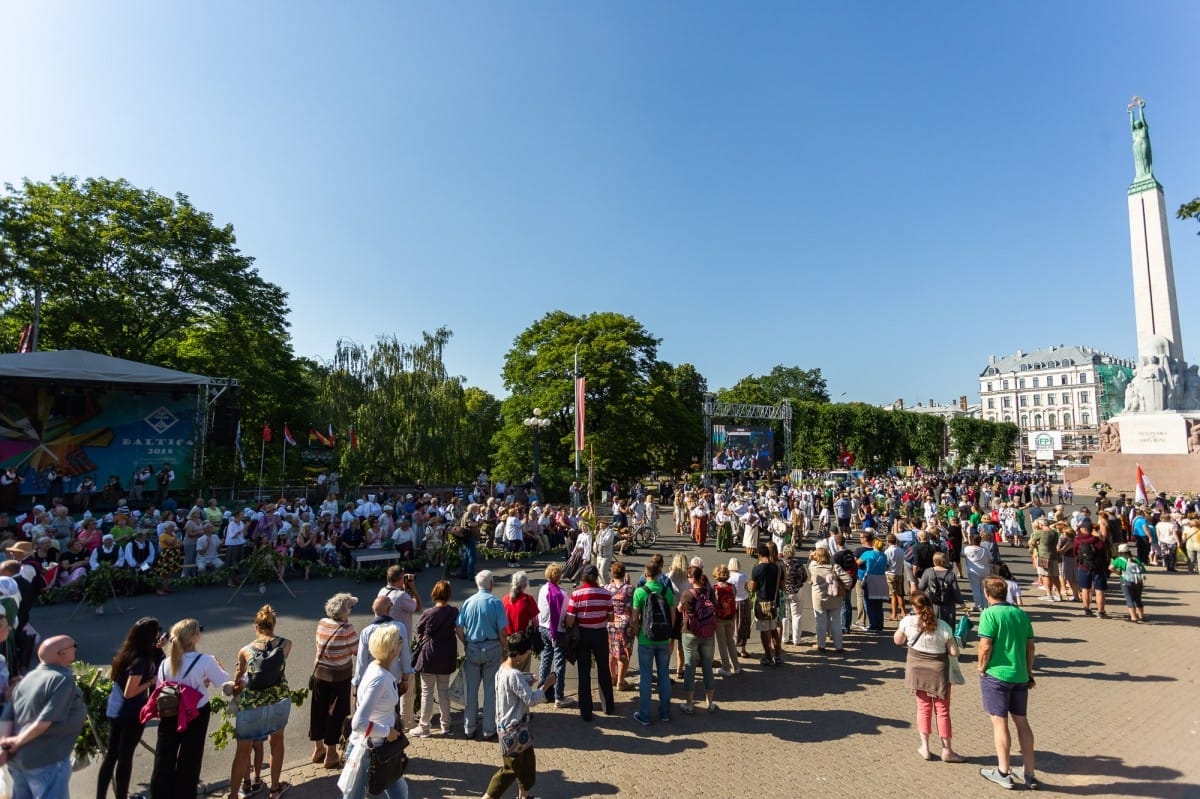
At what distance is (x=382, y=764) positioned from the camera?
151 inches

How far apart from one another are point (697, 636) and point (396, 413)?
24.8 metres

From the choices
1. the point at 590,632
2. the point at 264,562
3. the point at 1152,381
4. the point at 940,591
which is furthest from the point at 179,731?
the point at 1152,381

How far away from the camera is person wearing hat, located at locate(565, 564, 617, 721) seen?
631cm

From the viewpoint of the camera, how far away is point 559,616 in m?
6.77

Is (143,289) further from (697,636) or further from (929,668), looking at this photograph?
(929,668)

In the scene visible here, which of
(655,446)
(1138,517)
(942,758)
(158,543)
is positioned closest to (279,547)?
(158,543)

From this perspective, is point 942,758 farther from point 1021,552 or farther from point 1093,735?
point 1021,552

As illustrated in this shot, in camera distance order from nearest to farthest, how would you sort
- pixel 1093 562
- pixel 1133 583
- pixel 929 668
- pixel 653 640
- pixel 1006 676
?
pixel 1006 676, pixel 929 668, pixel 653 640, pixel 1133 583, pixel 1093 562

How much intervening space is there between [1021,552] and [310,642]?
19940mm

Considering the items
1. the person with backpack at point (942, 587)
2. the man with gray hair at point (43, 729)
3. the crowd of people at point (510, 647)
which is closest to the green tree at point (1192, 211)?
the crowd of people at point (510, 647)

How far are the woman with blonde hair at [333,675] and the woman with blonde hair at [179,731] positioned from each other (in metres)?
0.96

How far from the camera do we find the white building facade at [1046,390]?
295 feet

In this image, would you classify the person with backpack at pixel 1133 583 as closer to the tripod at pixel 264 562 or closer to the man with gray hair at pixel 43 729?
the man with gray hair at pixel 43 729

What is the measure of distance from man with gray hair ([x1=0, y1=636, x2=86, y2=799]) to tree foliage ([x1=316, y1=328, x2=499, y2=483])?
80.3 feet
